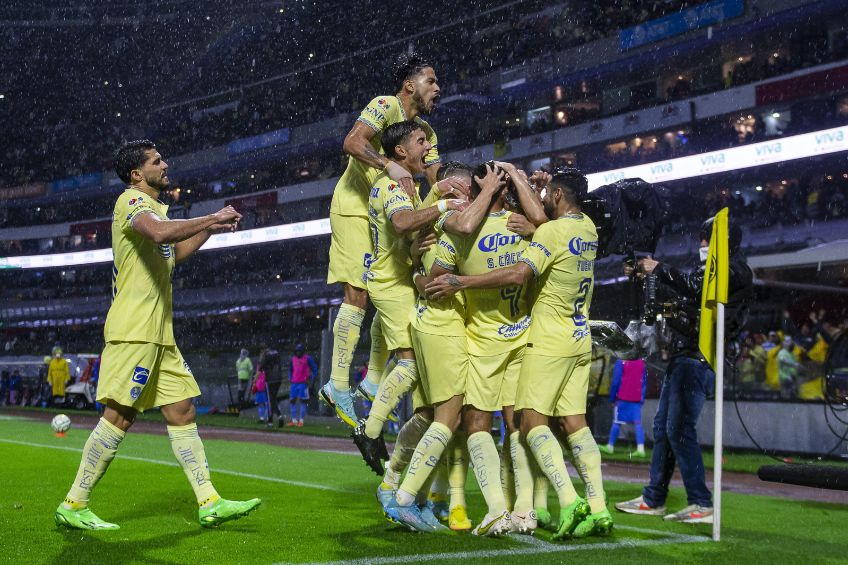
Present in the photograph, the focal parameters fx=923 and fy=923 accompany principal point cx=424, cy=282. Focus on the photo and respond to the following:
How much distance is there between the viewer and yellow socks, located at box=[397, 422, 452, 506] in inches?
221

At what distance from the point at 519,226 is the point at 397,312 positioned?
1.11 meters

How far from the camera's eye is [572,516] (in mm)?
5398

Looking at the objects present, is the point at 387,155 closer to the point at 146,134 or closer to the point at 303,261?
the point at 303,261

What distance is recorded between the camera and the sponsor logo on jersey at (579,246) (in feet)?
19.0

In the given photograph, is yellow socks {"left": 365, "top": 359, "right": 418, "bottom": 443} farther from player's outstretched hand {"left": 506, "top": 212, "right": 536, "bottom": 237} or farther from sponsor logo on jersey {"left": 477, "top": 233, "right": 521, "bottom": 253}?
player's outstretched hand {"left": 506, "top": 212, "right": 536, "bottom": 237}

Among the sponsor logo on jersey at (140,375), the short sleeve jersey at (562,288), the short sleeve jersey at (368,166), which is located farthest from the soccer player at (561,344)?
the sponsor logo on jersey at (140,375)

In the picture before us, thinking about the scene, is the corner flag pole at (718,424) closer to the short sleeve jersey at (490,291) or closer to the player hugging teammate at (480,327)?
the player hugging teammate at (480,327)

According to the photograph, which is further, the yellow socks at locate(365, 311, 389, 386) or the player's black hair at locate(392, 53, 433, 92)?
the yellow socks at locate(365, 311, 389, 386)

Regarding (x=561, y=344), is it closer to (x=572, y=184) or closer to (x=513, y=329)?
(x=513, y=329)

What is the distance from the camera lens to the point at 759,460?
12992 mm

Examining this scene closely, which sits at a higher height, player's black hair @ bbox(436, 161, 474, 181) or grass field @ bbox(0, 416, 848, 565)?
player's black hair @ bbox(436, 161, 474, 181)

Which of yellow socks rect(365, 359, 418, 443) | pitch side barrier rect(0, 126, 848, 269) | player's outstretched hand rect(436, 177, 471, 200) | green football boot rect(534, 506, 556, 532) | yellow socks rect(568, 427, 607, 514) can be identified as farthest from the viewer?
pitch side barrier rect(0, 126, 848, 269)

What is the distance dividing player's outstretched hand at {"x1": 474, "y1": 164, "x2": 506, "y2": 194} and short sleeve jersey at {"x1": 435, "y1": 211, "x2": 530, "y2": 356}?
224 millimetres

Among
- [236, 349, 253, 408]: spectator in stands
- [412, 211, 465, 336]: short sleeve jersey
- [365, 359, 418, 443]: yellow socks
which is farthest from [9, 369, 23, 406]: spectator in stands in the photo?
[412, 211, 465, 336]: short sleeve jersey
